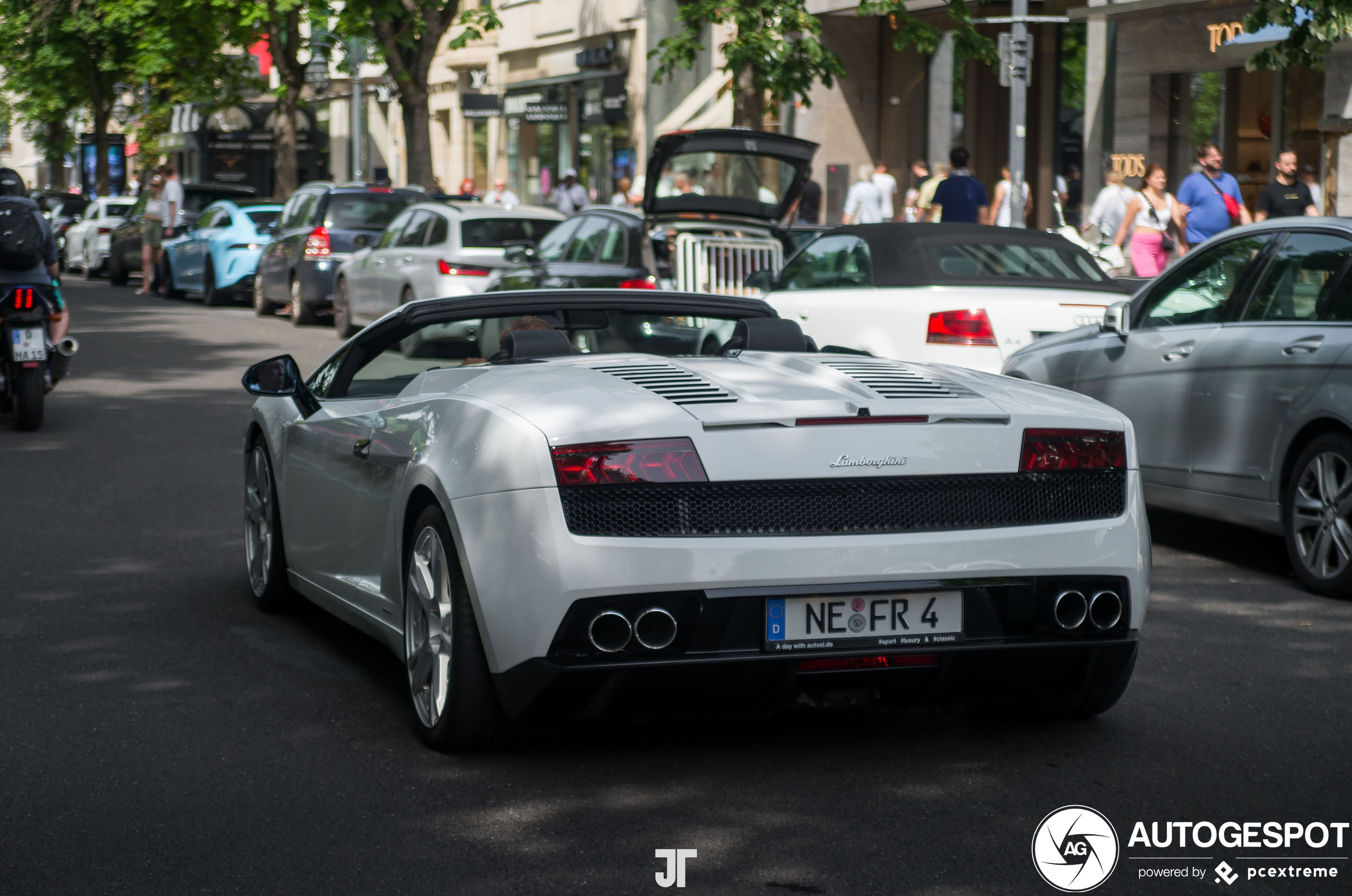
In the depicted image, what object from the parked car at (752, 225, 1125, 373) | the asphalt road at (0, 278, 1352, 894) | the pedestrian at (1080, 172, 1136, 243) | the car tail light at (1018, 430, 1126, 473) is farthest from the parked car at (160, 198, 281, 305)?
the car tail light at (1018, 430, 1126, 473)

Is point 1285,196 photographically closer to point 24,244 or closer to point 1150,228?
point 1150,228

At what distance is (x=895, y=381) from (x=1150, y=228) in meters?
14.7

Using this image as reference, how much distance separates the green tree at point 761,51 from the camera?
23297 millimetres

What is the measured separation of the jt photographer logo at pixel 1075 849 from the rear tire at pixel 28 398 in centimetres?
957

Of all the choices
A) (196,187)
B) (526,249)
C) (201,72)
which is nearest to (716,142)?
(526,249)

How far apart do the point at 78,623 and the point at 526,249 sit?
10.6m

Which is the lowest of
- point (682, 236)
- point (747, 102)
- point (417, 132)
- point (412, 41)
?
point (682, 236)

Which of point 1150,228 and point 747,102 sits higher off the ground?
point 747,102

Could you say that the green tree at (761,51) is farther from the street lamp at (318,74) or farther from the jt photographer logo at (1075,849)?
the jt photographer logo at (1075,849)

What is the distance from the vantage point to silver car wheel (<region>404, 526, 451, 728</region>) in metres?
4.95

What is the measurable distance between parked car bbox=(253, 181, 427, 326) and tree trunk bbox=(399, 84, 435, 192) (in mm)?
6434

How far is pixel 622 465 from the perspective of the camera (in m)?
4.51

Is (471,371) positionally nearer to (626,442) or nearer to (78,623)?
(626,442)

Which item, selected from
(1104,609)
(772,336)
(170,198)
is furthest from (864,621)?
(170,198)
